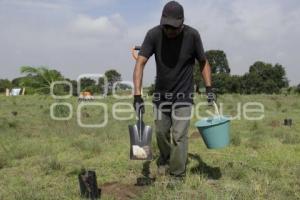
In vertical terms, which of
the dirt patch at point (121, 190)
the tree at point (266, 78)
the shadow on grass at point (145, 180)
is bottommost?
the dirt patch at point (121, 190)

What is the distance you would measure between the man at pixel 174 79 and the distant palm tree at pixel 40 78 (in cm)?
1069

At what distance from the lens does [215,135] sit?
529 centimetres

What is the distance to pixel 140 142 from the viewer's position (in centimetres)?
496

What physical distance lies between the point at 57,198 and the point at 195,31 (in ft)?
7.44

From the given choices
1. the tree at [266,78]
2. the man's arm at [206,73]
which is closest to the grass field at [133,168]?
the man's arm at [206,73]

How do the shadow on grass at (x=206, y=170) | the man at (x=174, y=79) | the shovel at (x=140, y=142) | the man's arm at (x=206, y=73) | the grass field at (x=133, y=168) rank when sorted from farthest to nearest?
1. the shadow on grass at (x=206, y=170)
2. the man's arm at (x=206, y=73)
3. the man at (x=174, y=79)
4. the shovel at (x=140, y=142)
5. the grass field at (x=133, y=168)

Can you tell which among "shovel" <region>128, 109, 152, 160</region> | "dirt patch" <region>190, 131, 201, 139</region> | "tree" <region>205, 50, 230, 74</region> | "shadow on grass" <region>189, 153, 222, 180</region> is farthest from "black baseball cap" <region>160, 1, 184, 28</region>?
"tree" <region>205, 50, 230, 74</region>

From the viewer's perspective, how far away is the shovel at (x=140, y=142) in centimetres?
493

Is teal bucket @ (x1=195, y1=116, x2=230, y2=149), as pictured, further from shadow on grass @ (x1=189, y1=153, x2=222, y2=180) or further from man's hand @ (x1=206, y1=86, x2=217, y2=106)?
shadow on grass @ (x1=189, y1=153, x2=222, y2=180)

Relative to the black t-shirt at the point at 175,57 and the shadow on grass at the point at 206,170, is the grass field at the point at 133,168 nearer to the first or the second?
the shadow on grass at the point at 206,170

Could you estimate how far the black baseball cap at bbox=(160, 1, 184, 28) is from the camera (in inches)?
191

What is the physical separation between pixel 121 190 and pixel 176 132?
0.85 meters

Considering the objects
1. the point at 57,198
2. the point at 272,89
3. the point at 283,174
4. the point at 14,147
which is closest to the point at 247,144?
the point at 283,174

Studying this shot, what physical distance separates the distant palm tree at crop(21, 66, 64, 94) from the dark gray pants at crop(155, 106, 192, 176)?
1064cm
